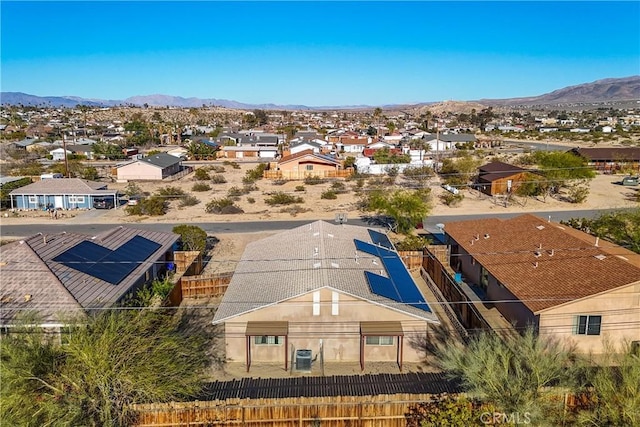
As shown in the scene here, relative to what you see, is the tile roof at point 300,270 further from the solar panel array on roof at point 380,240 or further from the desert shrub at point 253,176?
the desert shrub at point 253,176

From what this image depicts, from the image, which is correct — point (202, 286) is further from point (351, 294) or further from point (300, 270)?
point (351, 294)

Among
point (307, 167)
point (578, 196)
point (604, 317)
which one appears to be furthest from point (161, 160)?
point (604, 317)

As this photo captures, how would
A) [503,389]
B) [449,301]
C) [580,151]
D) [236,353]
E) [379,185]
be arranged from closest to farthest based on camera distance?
[503,389] → [236,353] → [449,301] → [379,185] → [580,151]

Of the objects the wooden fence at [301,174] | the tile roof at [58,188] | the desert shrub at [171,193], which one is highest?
the tile roof at [58,188]

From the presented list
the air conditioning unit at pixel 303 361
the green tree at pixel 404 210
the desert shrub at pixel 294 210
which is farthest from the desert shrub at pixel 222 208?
the air conditioning unit at pixel 303 361

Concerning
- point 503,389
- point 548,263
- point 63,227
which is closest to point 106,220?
point 63,227

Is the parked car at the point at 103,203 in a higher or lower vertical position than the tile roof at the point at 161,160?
lower

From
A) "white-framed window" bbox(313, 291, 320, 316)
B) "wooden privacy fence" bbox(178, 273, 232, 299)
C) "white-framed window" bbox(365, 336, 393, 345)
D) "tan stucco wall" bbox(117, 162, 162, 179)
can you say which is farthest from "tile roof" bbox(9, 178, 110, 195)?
"white-framed window" bbox(365, 336, 393, 345)

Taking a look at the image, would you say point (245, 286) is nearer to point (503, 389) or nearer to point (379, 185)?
point (503, 389)

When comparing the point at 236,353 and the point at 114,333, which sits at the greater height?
the point at 114,333
